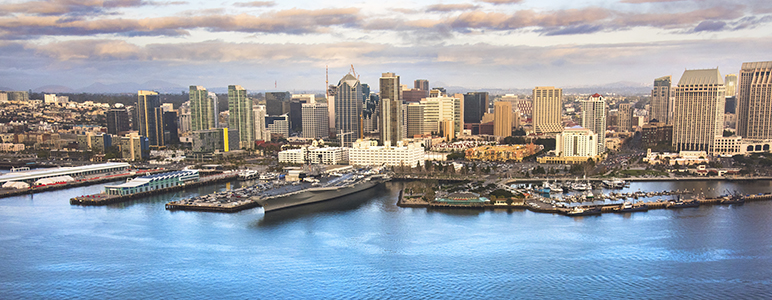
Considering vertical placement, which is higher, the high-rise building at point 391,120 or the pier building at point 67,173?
the high-rise building at point 391,120

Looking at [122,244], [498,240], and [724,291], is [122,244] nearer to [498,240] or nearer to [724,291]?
[498,240]

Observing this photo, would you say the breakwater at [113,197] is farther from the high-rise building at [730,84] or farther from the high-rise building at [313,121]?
the high-rise building at [730,84]

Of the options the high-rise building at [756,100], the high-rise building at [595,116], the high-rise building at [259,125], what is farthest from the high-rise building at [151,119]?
the high-rise building at [756,100]

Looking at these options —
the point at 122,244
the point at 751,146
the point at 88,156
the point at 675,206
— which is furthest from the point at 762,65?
the point at 88,156

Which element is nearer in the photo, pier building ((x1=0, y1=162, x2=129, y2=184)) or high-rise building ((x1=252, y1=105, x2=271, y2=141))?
pier building ((x1=0, y1=162, x2=129, y2=184))

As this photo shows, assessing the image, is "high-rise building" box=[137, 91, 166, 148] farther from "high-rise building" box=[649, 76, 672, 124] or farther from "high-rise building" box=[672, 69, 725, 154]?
"high-rise building" box=[649, 76, 672, 124]

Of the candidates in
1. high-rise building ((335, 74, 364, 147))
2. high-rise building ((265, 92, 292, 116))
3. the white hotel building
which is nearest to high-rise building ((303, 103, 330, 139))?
high-rise building ((335, 74, 364, 147))

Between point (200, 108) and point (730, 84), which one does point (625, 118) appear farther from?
point (200, 108)
